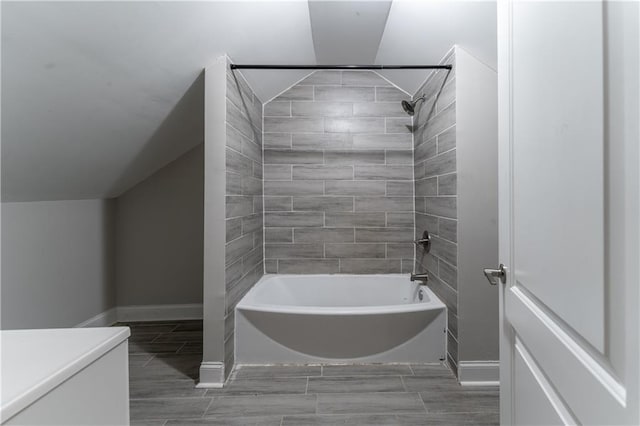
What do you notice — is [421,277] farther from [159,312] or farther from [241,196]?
[159,312]

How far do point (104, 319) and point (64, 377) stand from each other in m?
3.06

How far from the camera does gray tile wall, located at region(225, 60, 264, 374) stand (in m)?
2.23

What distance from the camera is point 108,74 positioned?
1756 millimetres

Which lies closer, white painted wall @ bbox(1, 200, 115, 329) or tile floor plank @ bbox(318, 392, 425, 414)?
tile floor plank @ bbox(318, 392, 425, 414)

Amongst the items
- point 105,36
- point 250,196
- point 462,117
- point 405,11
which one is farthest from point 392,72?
point 105,36

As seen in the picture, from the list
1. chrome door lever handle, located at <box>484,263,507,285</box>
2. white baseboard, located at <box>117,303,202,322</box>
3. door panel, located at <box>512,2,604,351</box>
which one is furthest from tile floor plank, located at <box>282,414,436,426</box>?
white baseboard, located at <box>117,303,202,322</box>

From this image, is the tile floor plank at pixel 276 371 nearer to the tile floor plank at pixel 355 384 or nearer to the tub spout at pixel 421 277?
the tile floor plank at pixel 355 384

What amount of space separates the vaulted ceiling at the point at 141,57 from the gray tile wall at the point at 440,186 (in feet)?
0.92

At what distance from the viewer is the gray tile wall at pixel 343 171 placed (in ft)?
10.6

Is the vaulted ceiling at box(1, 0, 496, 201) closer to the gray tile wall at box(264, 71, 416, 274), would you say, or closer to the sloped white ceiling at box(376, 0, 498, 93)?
the sloped white ceiling at box(376, 0, 498, 93)

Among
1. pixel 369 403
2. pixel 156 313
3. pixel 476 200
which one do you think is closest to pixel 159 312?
pixel 156 313

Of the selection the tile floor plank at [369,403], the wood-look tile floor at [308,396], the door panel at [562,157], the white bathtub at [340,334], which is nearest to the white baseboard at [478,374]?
the wood-look tile floor at [308,396]

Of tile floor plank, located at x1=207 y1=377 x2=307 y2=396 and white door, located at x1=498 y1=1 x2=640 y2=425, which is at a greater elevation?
white door, located at x1=498 y1=1 x2=640 y2=425

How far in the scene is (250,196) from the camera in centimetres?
279
